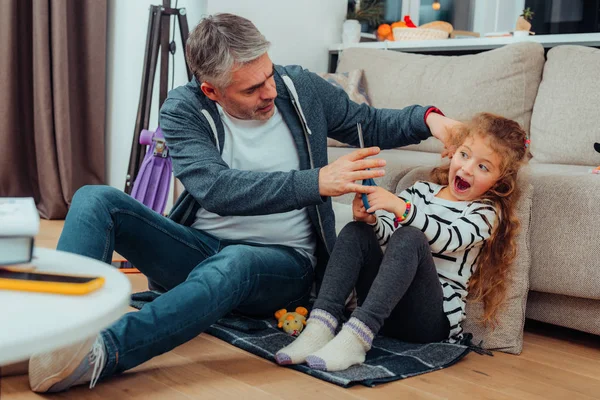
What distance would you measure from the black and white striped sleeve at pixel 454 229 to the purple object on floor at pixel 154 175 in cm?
123

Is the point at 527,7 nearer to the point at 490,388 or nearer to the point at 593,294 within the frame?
the point at 593,294

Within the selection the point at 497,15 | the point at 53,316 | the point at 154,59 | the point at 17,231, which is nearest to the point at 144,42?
the point at 154,59

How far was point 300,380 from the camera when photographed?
5.14 ft

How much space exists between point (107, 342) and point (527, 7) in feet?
8.79

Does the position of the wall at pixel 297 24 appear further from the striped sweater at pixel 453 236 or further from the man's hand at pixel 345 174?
the man's hand at pixel 345 174

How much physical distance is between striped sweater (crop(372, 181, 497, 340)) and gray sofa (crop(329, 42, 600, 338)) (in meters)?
0.15

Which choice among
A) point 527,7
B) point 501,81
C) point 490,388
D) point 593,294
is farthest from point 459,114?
point 490,388

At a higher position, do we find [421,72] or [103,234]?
[421,72]

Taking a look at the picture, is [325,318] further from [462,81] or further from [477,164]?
[462,81]

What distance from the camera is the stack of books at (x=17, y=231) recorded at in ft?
2.64

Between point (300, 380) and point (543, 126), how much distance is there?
1.51 meters

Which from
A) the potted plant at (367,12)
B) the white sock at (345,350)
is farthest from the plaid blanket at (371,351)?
the potted plant at (367,12)

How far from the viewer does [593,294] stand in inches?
71.7

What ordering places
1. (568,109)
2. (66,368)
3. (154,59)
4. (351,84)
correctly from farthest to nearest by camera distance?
(351,84) → (154,59) → (568,109) → (66,368)
